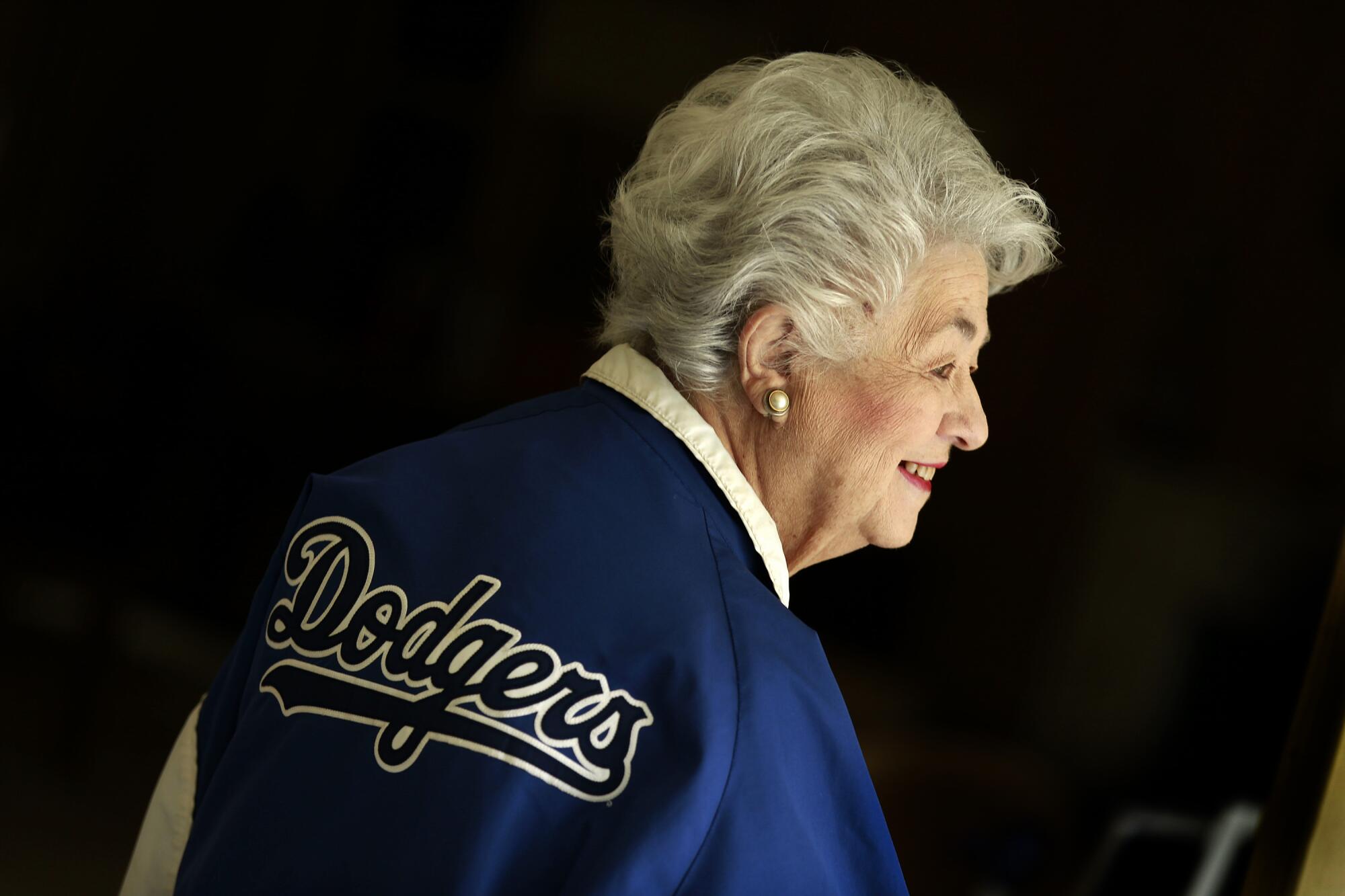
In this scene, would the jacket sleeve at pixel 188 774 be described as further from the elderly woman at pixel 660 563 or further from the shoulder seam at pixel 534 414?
the shoulder seam at pixel 534 414

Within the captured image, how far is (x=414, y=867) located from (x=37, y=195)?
5.23 feet

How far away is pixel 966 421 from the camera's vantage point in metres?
1.11

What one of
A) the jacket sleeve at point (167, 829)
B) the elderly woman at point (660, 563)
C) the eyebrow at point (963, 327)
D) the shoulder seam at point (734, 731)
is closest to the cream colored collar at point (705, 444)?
the elderly woman at point (660, 563)

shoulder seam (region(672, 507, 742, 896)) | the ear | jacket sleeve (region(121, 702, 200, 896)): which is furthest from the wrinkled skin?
jacket sleeve (region(121, 702, 200, 896))

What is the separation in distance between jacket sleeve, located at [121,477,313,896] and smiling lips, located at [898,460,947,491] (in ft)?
1.84

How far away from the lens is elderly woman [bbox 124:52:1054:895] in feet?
2.53

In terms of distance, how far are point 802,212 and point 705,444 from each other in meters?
0.21

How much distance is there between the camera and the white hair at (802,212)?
99cm

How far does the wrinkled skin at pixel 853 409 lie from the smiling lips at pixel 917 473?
0.10 feet

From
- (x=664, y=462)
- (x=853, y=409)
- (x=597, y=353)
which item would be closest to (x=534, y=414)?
(x=664, y=462)

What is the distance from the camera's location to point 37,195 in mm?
1914

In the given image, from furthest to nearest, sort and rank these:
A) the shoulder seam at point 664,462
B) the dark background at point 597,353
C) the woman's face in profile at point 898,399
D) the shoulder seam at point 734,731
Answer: the dark background at point 597,353
the woman's face in profile at point 898,399
the shoulder seam at point 664,462
the shoulder seam at point 734,731

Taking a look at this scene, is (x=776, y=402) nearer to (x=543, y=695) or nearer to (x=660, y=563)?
(x=660, y=563)

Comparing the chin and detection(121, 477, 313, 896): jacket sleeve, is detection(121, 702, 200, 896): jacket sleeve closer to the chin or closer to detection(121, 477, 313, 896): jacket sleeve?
detection(121, 477, 313, 896): jacket sleeve
